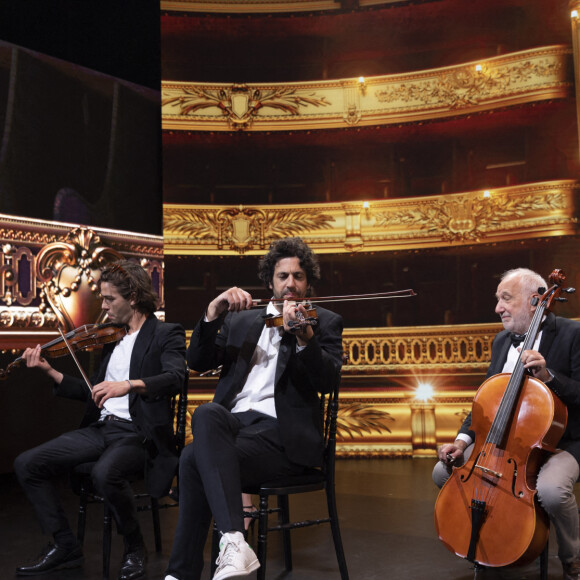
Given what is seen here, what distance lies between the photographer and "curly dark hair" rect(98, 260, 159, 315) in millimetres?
2826

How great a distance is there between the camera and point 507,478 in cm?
216

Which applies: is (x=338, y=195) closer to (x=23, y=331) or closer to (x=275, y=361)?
(x=23, y=331)

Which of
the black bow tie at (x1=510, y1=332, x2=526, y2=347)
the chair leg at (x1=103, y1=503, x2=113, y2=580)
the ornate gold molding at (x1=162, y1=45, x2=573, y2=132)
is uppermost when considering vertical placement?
the ornate gold molding at (x1=162, y1=45, x2=573, y2=132)

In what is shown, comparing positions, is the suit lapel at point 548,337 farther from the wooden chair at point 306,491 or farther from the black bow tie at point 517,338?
the wooden chair at point 306,491

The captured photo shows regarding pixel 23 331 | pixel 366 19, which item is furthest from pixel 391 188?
pixel 23 331

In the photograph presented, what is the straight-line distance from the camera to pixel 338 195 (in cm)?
606

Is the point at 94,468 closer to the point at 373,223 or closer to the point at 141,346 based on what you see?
the point at 141,346

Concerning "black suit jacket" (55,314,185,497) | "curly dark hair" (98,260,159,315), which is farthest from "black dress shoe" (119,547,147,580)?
"curly dark hair" (98,260,159,315)

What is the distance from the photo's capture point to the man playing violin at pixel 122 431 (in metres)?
2.52

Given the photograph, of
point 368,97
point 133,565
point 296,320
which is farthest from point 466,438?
point 368,97

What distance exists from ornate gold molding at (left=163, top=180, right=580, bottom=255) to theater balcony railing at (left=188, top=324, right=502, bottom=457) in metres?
0.70

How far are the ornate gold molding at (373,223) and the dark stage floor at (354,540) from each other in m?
1.99

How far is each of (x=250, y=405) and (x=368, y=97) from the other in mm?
3708

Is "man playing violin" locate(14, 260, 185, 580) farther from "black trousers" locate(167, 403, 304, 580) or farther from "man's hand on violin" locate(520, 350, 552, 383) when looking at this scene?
"man's hand on violin" locate(520, 350, 552, 383)
